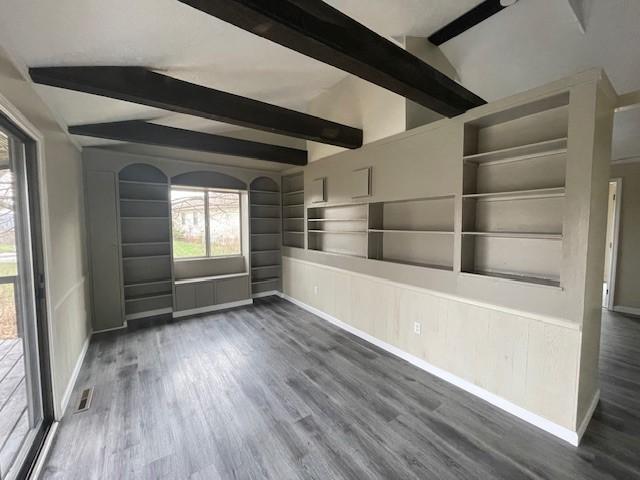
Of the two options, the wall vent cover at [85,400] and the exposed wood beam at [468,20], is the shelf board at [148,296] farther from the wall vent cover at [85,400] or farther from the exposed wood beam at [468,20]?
the exposed wood beam at [468,20]

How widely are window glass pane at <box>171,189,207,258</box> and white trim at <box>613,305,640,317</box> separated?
7293 mm

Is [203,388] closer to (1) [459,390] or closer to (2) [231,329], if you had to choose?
(2) [231,329]

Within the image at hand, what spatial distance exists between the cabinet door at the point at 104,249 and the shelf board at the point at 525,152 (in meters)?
4.51

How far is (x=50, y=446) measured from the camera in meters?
1.83

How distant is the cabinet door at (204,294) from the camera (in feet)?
14.9

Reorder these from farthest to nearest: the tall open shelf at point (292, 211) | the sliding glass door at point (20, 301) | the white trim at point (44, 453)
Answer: the tall open shelf at point (292, 211), the sliding glass door at point (20, 301), the white trim at point (44, 453)

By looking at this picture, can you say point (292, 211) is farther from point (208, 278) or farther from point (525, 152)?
point (525, 152)

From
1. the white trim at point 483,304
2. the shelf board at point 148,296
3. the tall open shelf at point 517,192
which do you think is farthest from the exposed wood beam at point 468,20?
the shelf board at point 148,296

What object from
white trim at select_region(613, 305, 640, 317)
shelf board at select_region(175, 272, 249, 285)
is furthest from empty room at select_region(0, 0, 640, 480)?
shelf board at select_region(175, 272, 249, 285)

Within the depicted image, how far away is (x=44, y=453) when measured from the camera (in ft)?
5.72

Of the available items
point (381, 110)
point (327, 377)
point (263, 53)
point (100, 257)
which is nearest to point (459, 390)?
point (327, 377)

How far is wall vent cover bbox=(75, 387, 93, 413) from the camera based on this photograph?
2206 millimetres

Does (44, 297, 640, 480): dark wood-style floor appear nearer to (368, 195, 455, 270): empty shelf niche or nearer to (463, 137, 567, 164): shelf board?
(368, 195, 455, 270): empty shelf niche

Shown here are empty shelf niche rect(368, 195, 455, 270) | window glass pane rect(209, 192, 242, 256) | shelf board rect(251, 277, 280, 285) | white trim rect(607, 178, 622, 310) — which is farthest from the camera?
shelf board rect(251, 277, 280, 285)
